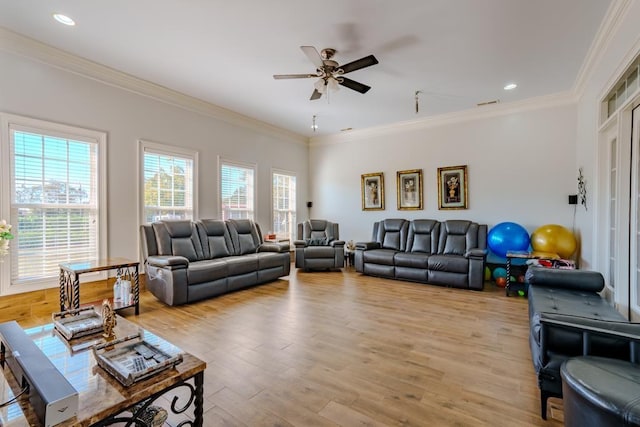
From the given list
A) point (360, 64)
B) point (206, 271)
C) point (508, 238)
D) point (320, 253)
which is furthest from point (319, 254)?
point (360, 64)

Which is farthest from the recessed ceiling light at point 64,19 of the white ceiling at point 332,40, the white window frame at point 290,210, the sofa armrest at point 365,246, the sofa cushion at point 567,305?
the sofa armrest at point 365,246

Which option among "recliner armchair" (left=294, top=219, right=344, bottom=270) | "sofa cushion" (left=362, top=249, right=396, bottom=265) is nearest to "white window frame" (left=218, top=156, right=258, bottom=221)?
"recliner armchair" (left=294, top=219, right=344, bottom=270)

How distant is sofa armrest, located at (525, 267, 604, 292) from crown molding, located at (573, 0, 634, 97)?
2.36 m

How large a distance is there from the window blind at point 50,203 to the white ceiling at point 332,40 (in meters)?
1.20

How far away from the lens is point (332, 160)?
7.45m

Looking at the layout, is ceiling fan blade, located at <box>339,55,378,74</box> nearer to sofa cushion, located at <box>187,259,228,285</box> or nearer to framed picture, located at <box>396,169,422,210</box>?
sofa cushion, located at <box>187,259,228,285</box>

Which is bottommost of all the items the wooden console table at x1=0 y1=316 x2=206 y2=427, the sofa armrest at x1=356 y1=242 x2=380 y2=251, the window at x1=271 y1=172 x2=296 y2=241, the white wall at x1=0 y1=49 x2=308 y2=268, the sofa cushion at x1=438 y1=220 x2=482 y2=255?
the wooden console table at x1=0 y1=316 x2=206 y2=427

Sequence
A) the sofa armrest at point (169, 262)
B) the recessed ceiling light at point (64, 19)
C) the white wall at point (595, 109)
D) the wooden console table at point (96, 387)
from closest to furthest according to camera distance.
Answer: the wooden console table at point (96, 387)
the white wall at point (595, 109)
the recessed ceiling light at point (64, 19)
the sofa armrest at point (169, 262)

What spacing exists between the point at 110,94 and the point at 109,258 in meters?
2.27

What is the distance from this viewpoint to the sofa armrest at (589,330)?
152 cm

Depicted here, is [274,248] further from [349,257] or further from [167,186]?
[349,257]

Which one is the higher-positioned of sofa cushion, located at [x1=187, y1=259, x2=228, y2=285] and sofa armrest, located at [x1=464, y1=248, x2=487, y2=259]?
sofa armrest, located at [x1=464, y1=248, x2=487, y2=259]

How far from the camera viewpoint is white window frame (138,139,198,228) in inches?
174

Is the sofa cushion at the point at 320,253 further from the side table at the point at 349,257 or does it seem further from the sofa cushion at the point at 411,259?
the sofa cushion at the point at 411,259
